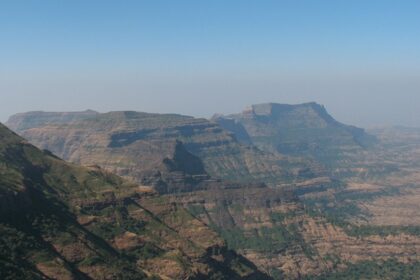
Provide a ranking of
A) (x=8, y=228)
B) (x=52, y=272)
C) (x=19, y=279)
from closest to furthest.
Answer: (x=19, y=279) → (x=52, y=272) → (x=8, y=228)

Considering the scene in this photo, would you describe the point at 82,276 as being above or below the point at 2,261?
below

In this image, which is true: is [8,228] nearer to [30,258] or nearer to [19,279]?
[30,258]

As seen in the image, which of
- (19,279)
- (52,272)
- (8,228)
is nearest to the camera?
(19,279)

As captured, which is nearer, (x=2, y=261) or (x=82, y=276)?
(x=2, y=261)

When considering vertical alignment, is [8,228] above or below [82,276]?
above

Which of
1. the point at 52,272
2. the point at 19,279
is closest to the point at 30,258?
the point at 52,272

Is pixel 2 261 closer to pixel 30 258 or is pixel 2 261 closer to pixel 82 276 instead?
pixel 30 258

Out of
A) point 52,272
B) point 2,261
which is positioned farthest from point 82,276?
point 2,261

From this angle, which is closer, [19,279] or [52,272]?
[19,279]

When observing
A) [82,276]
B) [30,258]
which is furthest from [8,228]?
[82,276]
